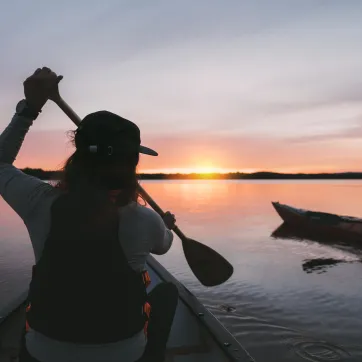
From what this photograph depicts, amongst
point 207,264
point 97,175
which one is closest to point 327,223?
point 207,264

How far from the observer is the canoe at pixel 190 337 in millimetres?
3797

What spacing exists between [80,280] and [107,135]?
724mm

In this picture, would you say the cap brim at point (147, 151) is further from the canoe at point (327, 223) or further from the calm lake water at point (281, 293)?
the canoe at point (327, 223)

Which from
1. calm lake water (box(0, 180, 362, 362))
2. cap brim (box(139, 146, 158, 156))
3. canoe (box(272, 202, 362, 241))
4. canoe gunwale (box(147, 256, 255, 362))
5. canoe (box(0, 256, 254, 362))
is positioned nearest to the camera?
cap brim (box(139, 146, 158, 156))

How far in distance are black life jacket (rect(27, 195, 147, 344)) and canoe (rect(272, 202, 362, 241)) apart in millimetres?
19149

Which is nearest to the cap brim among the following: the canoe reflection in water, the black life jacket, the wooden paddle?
the black life jacket

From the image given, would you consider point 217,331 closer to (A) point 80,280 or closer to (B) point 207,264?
(B) point 207,264

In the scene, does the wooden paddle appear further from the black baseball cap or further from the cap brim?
the black baseball cap

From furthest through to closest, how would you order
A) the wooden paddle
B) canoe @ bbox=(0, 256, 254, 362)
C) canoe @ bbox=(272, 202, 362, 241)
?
canoe @ bbox=(272, 202, 362, 241) < the wooden paddle < canoe @ bbox=(0, 256, 254, 362)

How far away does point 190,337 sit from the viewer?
4383mm

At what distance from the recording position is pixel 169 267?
1400cm

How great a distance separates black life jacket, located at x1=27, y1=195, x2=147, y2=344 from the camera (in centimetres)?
187

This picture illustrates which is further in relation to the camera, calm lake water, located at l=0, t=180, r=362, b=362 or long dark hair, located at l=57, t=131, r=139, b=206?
calm lake water, located at l=0, t=180, r=362, b=362

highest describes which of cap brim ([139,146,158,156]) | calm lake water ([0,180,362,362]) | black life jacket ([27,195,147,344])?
cap brim ([139,146,158,156])
